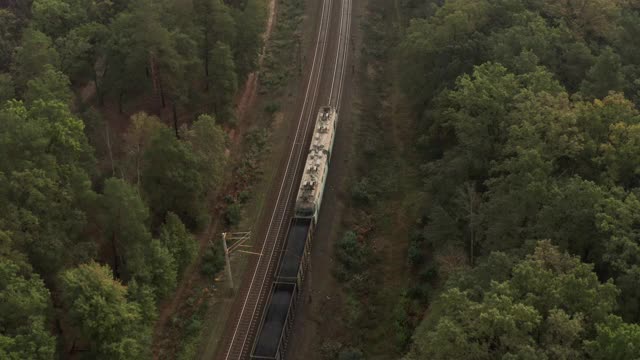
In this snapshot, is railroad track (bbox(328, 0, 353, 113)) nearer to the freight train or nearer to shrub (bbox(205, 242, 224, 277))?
the freight train

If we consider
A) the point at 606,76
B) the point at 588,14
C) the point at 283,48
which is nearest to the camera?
the point at 606,76

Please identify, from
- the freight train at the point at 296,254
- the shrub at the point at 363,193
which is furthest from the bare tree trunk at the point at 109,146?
the shrub at the point at 363,193

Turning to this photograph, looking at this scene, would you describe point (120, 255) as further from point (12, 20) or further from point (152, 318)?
point (12, 20)

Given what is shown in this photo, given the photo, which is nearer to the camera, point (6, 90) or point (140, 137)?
point (140, 137)

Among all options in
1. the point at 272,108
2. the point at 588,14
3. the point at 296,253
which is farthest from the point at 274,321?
the point at 588,14

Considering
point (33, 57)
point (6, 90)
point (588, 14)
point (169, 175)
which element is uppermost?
point (588, 14)

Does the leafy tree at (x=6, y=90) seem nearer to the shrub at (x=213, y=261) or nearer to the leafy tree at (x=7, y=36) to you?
the leafy tree at (x=7, y=36)

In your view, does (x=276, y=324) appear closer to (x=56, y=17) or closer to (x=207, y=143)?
(x=207, y=143)
